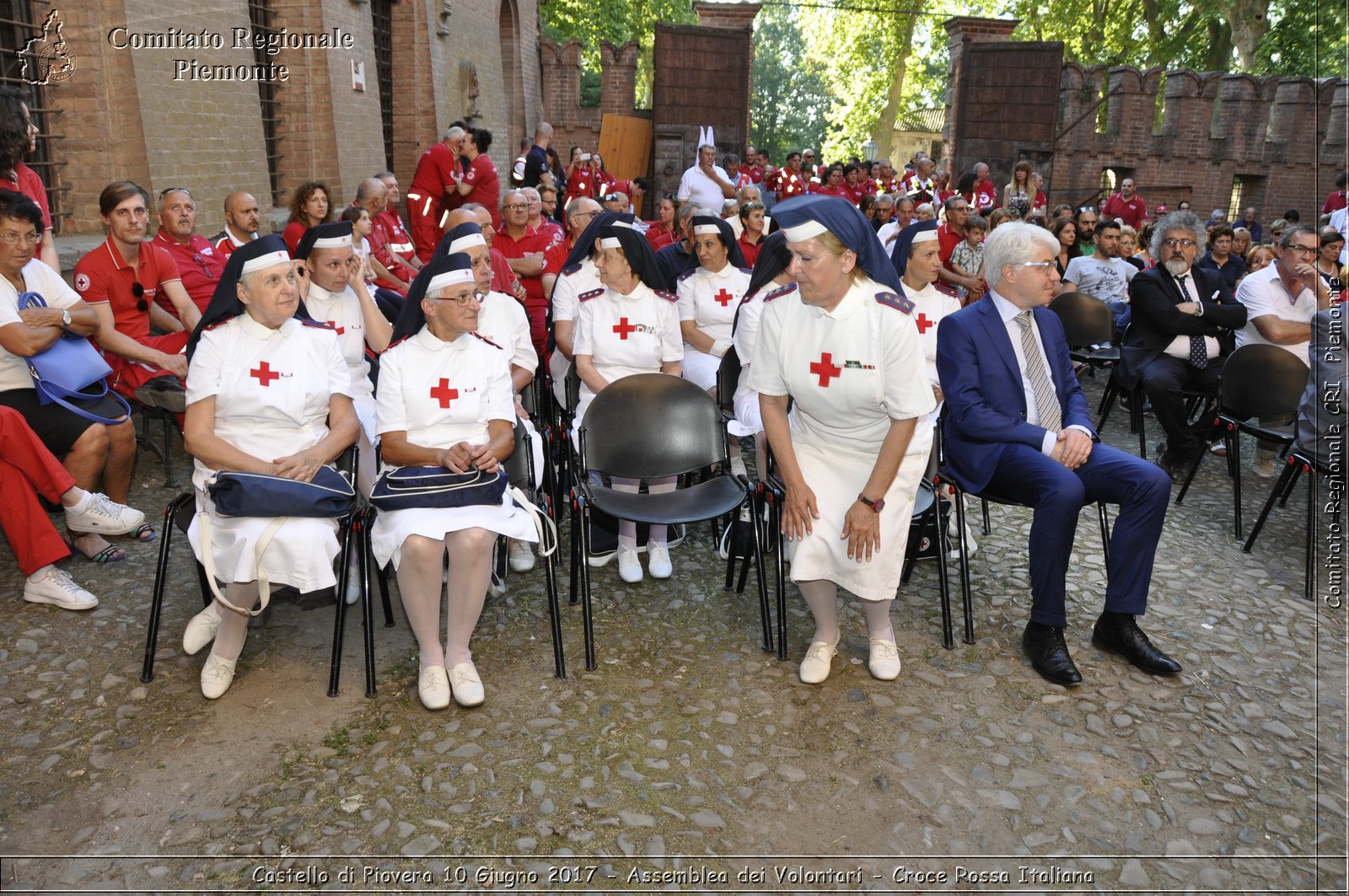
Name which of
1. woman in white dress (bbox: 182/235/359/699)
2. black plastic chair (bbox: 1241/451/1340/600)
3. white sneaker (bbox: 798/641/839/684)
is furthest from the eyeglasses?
black plastic chair (bbox: 1241/451/1340/600)

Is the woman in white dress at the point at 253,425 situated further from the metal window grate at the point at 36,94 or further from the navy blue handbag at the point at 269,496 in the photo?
the metal window grate at the point at 36,94

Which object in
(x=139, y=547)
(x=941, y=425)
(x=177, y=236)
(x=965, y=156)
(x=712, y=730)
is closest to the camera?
(x=712, y=730)

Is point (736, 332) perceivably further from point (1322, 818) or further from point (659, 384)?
point (1322, 818)

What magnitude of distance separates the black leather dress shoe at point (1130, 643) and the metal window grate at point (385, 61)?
38.9 ft

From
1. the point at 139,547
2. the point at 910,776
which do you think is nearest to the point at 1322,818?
the point at 910,776

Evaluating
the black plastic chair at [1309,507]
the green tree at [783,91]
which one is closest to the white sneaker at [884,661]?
the black plastic chair at [1309,507]

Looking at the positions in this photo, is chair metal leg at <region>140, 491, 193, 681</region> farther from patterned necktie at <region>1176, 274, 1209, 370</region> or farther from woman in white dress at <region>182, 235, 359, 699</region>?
patterned necktie at <region>1176, 274, 1209, 370</region>

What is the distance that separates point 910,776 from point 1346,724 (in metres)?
1.73

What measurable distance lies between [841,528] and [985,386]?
0.98 m

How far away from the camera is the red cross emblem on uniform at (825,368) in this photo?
3.65 metres

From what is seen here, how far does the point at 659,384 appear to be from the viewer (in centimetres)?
454

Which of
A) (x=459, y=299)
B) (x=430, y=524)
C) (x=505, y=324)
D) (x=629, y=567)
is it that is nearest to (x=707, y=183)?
(x=505, y=324)

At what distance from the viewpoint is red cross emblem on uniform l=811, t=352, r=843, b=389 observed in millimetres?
3646

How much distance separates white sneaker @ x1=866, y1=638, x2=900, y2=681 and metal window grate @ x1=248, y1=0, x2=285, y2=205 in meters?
8.28
